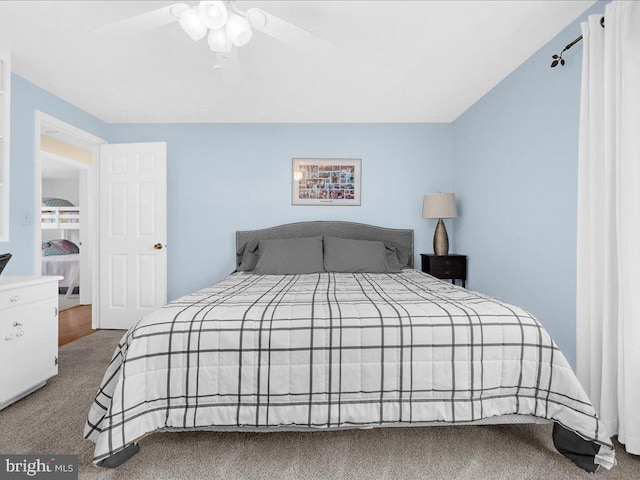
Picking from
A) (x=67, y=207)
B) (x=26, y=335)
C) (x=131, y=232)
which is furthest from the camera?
(x=67, y=207)

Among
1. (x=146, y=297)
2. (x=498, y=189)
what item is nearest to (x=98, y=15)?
(x=146, y=297)

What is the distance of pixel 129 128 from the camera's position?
4059 millimetres

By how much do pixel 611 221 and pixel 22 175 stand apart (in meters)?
4.23

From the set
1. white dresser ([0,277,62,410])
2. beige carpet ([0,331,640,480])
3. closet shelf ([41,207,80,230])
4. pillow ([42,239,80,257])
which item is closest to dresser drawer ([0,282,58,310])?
white dresser ([0,277,62,410])

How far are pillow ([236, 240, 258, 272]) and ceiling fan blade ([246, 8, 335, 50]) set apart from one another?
2338 millimetres

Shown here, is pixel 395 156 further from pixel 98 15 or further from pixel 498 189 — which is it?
pixel 98 15

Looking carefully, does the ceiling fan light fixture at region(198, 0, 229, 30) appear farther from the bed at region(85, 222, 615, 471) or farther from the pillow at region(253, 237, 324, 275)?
the pillow at region(253, 237, 324, 275)

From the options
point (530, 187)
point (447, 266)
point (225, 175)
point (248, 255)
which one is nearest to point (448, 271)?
point (447, 266)

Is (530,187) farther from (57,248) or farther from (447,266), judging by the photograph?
(57,248)

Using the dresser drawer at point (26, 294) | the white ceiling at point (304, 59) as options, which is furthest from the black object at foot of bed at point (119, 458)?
the white ceiling at point (304, 59)

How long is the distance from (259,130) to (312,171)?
797 millimetres

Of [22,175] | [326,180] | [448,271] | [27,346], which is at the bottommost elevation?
[27,346]

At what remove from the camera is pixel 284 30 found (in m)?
1.66

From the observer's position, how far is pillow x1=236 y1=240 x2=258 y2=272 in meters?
3.60
